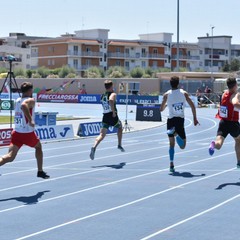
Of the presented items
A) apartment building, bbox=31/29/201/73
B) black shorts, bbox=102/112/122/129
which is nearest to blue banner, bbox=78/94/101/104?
black shorts, bbox=102/112/122/129

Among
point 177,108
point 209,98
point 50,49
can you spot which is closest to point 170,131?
point 177,108

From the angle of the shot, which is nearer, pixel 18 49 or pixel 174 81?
pixel 174 81

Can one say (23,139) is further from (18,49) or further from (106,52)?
(18,49)

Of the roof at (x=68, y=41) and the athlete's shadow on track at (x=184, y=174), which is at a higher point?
the roof at (x=68, y=41)

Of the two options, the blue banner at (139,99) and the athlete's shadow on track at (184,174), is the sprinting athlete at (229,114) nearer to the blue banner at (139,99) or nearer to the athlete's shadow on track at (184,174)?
the athlete's shadow on track at (184,174)

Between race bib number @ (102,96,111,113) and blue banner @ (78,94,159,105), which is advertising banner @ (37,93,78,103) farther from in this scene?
race bib number @ (102,96,111,113)

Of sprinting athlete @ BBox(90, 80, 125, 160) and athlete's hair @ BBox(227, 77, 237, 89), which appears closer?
athlete's hair @ BBox(227, 77, 237, 89)

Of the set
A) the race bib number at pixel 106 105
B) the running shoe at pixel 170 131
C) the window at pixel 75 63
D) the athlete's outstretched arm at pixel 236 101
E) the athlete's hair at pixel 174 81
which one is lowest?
the running shoe at pixel 170 131

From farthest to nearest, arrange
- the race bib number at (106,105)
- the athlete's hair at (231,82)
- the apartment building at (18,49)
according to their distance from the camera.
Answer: the apartment building at (18,49) < the race bib number at (106,105) < the athlete's hair at (231,82)

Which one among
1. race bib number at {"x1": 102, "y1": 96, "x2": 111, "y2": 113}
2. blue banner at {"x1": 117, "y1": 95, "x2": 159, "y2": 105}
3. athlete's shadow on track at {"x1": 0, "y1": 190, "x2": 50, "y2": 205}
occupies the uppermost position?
race bib number at {"x1": 102, "y1": 96, "x2": 111, "y2": 113}

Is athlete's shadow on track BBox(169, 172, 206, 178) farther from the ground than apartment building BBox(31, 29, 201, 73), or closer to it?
closer to it

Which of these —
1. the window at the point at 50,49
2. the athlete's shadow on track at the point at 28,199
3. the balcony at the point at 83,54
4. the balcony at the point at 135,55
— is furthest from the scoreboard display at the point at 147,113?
the balcony at the point at 135,55

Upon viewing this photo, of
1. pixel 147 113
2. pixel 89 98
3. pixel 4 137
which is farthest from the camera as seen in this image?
pixel 89 98

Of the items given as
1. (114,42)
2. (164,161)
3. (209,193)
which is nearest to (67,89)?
(114,42)
